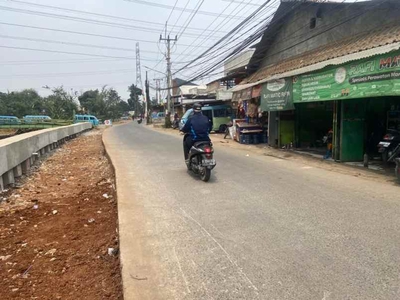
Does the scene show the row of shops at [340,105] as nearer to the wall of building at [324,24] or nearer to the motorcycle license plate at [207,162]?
the wall of building at [324,24]

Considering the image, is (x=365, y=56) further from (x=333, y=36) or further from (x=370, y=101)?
(x=333, y=36)

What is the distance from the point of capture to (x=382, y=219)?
4.81 metres

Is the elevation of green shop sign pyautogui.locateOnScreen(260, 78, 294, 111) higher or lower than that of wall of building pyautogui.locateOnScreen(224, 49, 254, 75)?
lower

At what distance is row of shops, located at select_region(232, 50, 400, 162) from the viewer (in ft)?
26.4

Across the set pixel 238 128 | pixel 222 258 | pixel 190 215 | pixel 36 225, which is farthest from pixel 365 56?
pixel 238 128

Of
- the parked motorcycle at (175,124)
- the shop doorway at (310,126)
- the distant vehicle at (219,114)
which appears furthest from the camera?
the parked motorcycle at (175,124)

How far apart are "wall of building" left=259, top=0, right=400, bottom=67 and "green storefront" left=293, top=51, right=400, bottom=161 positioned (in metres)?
2.80

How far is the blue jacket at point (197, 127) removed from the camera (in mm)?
8039

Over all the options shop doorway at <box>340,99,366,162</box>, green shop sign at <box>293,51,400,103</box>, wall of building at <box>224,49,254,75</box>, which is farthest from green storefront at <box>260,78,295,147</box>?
wall of building at <box>224,49,254,75</box>

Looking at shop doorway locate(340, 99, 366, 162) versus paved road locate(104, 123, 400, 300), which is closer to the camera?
paved road locate(104, 123, 400, 300)

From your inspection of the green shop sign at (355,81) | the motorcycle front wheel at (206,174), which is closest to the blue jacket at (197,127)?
the motorcycle front wheel at (206,174)

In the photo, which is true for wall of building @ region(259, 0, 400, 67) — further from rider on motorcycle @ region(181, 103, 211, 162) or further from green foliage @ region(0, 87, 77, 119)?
green foliage @ region(0, 87, 77, 119)

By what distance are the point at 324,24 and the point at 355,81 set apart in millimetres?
6136

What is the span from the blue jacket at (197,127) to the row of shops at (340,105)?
158 inches
